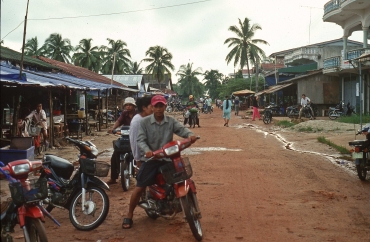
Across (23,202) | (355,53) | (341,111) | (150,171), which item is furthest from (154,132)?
(341,111)

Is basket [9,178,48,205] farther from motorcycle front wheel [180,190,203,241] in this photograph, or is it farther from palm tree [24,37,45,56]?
palm tree [24,37,45,56]

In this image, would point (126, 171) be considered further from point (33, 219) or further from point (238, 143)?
point (238, 143)

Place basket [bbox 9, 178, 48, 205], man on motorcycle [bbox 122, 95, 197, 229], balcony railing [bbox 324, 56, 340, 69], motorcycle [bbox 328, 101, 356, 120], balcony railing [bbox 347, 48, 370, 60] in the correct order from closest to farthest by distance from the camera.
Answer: basket [bbox 9, 178, 48, 205] < man on motorcycle [bbox 122, 95, 197, 229] < balcony railing [bbox 347, 48, 370, 60] < motorcycle [bbox 328, 101, 356, 120] < balcony railing [bbox 324, 56, 340, 69]

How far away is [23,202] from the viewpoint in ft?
12.6

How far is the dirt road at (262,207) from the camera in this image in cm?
508

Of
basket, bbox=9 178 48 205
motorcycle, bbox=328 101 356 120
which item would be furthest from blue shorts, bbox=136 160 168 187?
motorcycle, bbox=328 101 356 120

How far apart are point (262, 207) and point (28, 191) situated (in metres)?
3.51

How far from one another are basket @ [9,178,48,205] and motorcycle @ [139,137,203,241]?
1.30 metres

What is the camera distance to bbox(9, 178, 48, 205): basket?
3.79 meters

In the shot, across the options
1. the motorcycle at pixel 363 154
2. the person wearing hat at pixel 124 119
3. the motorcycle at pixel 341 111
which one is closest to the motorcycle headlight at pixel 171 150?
the person wearing hat at pixel 124 119

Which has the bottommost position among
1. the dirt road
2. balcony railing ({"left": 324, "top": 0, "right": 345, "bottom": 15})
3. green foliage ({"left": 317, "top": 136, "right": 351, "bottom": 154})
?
the dirt road

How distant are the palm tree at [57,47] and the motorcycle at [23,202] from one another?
2146 inches

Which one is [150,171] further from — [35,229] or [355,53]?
[355,53]

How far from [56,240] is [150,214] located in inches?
50.6
